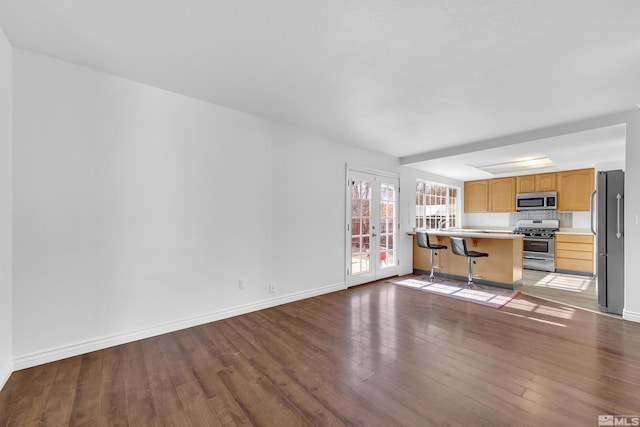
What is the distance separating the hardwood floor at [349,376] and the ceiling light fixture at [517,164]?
114 inches

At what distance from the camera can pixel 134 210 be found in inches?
104

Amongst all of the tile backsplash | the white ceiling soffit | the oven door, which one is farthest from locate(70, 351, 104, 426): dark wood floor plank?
the tile backsplash

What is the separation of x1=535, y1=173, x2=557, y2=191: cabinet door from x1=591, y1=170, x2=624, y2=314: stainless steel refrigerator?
307 cm

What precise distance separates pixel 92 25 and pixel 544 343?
4536 millimetres

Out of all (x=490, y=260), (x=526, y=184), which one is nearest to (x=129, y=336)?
(x=490, y=260)

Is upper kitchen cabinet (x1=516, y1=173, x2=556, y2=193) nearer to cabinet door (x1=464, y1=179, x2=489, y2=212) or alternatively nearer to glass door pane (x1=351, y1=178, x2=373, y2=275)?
cabinet door (x1=464, y1=179, x2=489, y2=212)

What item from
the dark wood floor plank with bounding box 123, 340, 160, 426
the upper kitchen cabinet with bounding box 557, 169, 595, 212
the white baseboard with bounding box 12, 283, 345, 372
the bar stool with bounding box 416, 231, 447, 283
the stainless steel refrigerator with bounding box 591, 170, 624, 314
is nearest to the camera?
the dark wood floor plank with bounding box 123, 340, 160, 426

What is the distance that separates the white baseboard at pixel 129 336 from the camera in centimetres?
219

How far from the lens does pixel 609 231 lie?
3453 millimetres

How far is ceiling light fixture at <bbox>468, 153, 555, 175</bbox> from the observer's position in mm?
4968

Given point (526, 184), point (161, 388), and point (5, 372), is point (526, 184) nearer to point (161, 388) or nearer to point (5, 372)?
point (161, 388)

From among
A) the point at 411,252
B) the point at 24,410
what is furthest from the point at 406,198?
the point at 24,410

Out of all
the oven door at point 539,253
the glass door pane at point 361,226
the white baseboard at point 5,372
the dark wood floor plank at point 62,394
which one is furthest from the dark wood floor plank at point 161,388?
the oven door at point 539,253

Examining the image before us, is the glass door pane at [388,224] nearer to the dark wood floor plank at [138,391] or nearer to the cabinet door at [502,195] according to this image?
the cabinet door at [502,195]
